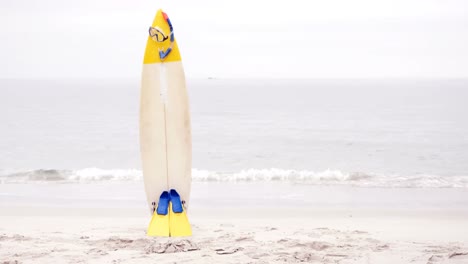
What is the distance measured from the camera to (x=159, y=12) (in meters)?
7.10

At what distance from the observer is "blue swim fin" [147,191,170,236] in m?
6.80

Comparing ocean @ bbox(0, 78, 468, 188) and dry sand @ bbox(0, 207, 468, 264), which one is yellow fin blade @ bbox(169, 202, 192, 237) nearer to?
dry sand @ bbox(0, 207, 468, 264)

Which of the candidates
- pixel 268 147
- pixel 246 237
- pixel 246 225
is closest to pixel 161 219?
pixel 246 237

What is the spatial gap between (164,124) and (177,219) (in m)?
1.08

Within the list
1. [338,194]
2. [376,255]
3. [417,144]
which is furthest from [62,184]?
[417,144]

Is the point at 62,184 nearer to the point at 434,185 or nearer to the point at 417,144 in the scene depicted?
the point at 434,185

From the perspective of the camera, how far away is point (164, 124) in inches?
285

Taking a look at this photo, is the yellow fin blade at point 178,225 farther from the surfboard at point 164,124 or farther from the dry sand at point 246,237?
the surfboard at point 164,124

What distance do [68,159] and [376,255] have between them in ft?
42.7

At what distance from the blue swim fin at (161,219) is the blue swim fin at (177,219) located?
4 centimetres

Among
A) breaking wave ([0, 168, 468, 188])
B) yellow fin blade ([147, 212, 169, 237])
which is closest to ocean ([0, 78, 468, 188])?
breaking wave ([0, 168, 468, 188])

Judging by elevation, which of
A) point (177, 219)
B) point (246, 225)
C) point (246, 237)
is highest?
point (177, 219)

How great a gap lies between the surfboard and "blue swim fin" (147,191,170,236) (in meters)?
0.17

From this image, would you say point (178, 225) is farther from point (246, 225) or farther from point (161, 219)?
point (246, 225)
